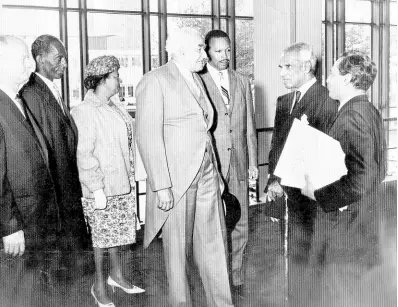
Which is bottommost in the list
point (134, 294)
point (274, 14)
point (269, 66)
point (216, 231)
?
point (134, 294)

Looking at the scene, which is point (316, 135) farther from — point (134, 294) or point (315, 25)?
point (315, 25)

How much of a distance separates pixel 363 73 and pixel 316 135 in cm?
35

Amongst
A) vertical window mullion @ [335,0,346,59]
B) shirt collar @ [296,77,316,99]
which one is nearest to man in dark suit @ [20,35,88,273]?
shirt collar @ [296,77,316,99]

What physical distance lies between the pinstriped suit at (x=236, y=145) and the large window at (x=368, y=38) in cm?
609

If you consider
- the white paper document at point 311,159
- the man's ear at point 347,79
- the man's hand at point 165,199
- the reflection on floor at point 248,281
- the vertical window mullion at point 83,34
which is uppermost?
the vertical window mullion at point 83,34

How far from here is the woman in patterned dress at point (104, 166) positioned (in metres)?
3.13

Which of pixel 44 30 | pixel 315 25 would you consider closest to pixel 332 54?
pixel 315 25

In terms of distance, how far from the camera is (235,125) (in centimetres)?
359

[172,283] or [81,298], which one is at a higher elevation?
[172,283]

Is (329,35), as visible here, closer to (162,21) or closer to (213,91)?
(162,21)

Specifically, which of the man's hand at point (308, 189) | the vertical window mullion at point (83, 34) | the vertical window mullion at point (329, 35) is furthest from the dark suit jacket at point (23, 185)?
the vertical window mullion at point (329, 35)

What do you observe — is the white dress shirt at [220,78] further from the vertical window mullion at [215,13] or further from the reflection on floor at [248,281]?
the vertical window mullion at [215,13]

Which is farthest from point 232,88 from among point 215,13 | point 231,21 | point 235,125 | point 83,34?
point 231,21

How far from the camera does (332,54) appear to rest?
31.3 ft
